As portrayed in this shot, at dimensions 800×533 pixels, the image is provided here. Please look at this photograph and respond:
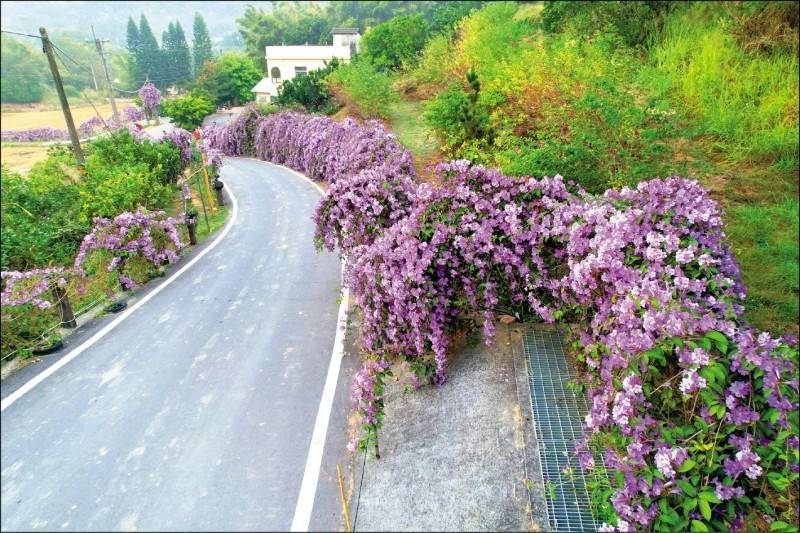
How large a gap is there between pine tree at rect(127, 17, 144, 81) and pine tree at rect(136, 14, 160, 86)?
0.04m

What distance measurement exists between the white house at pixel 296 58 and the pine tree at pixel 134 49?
18673 millimetres

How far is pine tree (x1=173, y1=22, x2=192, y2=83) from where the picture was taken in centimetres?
709

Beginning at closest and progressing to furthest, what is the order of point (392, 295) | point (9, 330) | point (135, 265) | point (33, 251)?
point (9, 330) < point (33, 251) < point (392, 295) < point (135, 265)

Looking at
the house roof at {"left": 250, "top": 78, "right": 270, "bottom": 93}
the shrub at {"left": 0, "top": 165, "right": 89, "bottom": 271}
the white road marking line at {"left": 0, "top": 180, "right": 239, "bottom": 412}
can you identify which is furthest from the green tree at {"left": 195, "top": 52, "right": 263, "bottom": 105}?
the shrub at {"left": 0, "top": 165, "right": 89, "bottom": 271}

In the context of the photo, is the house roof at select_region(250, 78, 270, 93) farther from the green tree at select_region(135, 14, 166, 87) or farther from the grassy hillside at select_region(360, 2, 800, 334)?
the grassy hillside at select_region(360, 2, 800, 334)

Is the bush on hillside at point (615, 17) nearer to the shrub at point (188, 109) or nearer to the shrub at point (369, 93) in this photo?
the shrub at point (188, 109)

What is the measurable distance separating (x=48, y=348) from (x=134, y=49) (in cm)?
493

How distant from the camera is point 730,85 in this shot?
4.78 m

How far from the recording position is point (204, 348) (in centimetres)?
494

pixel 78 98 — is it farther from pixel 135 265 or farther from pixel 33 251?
pixel 135 265

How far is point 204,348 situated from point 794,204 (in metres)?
5.31

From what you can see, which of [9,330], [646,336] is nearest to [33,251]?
[9,330]

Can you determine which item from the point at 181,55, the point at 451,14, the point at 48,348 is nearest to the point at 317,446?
the point at 48,348

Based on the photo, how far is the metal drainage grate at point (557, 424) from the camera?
10.3ft
